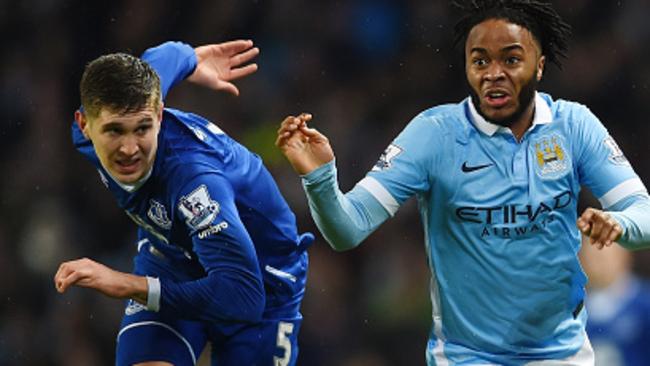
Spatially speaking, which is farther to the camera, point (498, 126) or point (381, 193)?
point (498, 126)

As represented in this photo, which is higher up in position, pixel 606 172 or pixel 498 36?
pixel 498 36

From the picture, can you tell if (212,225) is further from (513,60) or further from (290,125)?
(513,60)

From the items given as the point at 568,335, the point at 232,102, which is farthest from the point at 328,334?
the point at 568,335

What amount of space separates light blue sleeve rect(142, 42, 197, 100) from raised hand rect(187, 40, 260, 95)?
4.0 inches

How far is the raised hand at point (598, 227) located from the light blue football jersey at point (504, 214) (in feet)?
1.58

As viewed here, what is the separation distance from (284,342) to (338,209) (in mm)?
1026

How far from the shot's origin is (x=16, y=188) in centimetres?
968

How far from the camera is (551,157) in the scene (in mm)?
4793

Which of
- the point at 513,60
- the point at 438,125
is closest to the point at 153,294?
the point at 438,125

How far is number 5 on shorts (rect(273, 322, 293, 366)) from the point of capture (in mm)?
5379

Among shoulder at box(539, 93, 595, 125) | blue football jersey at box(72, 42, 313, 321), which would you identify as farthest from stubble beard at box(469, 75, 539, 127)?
blue football jersey at box(72, 42, 313, 321)

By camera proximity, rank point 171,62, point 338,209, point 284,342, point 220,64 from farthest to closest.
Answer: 1. point 220,64
2. point 171,62
3. point 284,342
4. point 338,209

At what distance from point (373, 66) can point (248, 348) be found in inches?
190

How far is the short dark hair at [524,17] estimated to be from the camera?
4820 mm
